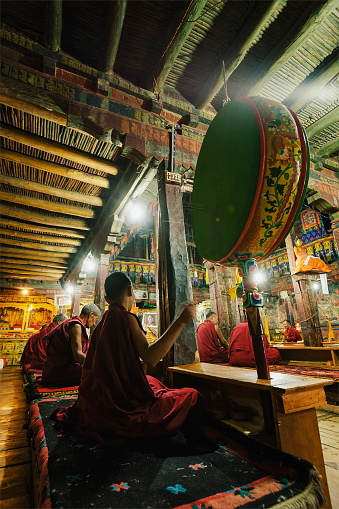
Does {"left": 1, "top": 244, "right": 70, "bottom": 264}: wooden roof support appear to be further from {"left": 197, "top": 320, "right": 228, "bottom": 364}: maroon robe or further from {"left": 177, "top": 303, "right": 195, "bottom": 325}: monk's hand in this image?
{"left": 177, "top": 303, "right": 195, "bottom": 325}: monk's hand

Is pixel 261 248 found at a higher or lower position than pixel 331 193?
lower

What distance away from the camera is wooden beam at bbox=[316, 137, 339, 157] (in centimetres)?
533

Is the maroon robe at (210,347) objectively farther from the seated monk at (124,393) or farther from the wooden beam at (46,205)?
the wooden beam at (46,205)

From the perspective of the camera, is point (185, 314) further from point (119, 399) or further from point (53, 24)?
point (53, 24)

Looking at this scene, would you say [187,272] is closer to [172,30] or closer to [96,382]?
[96,382]

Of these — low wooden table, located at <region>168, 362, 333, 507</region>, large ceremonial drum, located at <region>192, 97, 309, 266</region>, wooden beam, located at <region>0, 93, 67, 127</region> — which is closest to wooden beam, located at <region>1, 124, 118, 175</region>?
wooden beam, located at <region>0, 93, 67, 127</region>

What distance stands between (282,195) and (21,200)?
553cm

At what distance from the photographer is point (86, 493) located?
1133 millimetres

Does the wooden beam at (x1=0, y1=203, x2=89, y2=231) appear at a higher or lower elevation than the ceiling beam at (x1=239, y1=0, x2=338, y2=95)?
lower

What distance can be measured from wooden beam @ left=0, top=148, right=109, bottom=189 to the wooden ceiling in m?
0.02

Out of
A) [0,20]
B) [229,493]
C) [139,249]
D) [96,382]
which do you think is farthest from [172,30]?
[139,249]

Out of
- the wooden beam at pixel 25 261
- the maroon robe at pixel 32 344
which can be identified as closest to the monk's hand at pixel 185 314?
the maroon robe at pixel 32 344

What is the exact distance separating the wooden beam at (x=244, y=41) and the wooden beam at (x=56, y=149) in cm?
209

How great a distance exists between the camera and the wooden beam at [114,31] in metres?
2.80
